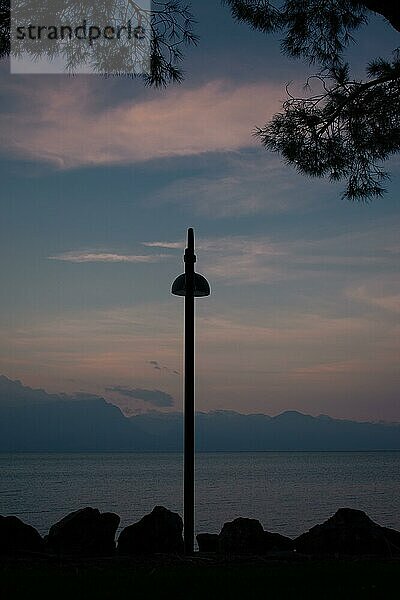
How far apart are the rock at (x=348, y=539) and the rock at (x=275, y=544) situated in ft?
1.35

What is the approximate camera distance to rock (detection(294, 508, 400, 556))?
9.56 metres

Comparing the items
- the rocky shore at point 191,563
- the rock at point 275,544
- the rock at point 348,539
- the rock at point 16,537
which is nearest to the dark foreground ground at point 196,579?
the rocky shore at point 191,563

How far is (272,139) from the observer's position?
33.3ft

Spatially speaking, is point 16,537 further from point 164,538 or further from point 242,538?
point 242,538

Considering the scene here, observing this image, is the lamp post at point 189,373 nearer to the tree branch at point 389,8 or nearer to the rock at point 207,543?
the rock at point 207,543

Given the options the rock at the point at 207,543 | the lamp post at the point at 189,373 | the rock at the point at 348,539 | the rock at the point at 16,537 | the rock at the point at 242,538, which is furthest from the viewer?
the rock at the point at 207,543

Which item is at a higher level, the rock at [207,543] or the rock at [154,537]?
the rock at [154,537]

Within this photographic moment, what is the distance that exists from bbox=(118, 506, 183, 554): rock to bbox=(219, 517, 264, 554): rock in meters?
0.59

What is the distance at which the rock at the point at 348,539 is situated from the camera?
31.4ft

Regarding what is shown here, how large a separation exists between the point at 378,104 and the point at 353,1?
1.62m

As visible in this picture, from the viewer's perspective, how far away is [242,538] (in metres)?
10.1

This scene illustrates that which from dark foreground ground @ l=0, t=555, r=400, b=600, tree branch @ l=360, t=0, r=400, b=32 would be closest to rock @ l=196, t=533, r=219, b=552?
dark foreground ground @ l=0, t=555, r=400, b=600

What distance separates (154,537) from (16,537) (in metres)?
1.73

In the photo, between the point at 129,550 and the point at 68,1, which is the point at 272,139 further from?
the point at 129,550
